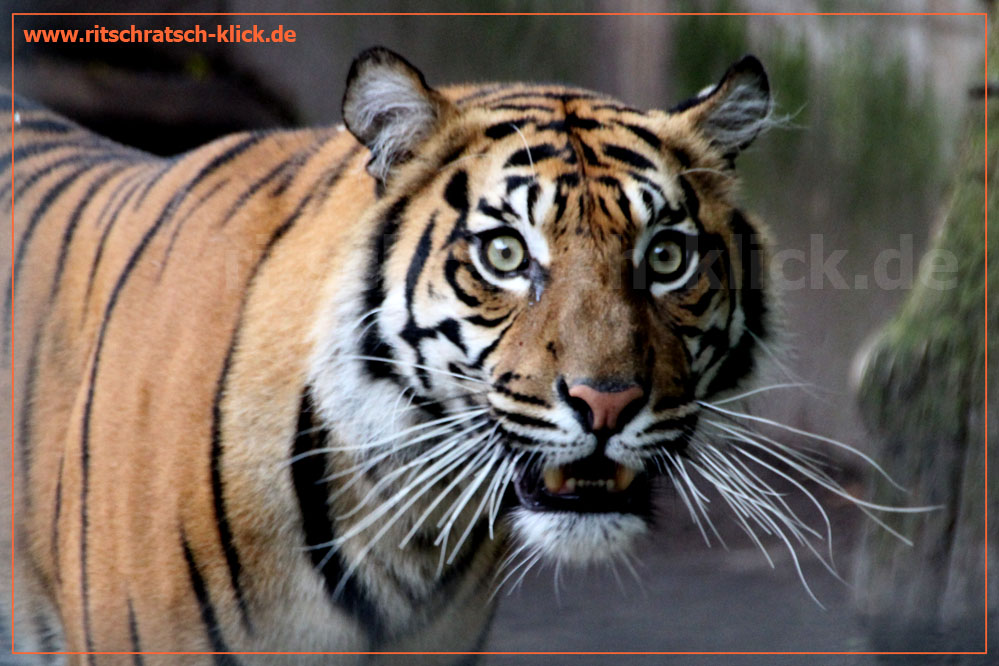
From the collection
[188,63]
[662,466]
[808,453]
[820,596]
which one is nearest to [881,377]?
[808,453]

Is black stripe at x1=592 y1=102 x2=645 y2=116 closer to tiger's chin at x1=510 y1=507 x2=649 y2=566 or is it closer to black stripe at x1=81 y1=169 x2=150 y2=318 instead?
tiger's chin at x1=510 y1=507 x2=649 y2=566

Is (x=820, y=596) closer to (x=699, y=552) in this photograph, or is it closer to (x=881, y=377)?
(x=699, y=552)

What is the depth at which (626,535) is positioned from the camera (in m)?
1.13

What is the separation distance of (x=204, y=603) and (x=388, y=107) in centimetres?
65

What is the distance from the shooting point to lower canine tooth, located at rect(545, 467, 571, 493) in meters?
1.10

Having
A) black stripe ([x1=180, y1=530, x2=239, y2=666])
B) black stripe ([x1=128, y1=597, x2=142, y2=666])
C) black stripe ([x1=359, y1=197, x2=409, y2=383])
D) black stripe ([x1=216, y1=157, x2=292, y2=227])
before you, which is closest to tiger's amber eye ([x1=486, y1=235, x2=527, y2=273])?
black stripe ([x1=359, y1=197, x2=409, y2=383])

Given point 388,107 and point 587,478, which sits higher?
point 388,107

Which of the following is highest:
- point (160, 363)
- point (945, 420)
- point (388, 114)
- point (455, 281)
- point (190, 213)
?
point (388, 114)

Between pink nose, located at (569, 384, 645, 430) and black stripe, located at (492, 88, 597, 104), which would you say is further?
black stripe, located at (492, 88, 597, 104)

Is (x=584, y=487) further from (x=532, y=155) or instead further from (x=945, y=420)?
(x=945, y=420)

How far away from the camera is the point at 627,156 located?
3.83 ft

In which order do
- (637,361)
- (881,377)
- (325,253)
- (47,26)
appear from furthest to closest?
(881,377) → (47,26) → (325,253) → (637,361)

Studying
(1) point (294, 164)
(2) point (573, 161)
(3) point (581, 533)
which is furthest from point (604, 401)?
(1) point (294, 164)

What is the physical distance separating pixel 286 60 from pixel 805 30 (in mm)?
837
